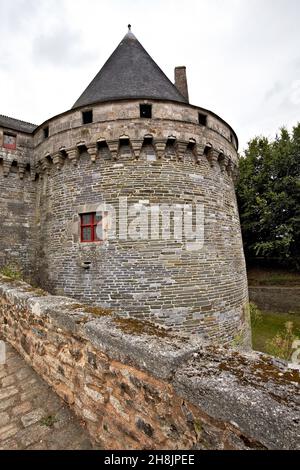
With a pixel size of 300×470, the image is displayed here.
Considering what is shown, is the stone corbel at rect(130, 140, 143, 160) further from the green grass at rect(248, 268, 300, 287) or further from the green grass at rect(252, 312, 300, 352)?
the green grass at rect(248, 268, 300, 287)

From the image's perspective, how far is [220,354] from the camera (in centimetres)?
184

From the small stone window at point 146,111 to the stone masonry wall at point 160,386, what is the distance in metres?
6.97

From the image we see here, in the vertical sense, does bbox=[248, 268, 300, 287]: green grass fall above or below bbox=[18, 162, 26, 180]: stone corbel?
below

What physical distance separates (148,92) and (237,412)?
9.19 m

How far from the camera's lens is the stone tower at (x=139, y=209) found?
24.3ft

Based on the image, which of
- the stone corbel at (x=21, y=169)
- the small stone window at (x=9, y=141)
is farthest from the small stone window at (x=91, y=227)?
the small stone window at (x=9, y=141)

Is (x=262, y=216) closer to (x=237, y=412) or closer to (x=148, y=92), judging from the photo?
(x=148, y=92)

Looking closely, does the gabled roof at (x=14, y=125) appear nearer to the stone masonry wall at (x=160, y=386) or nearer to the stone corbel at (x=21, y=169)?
the stone corbel at (x=21, y=169)

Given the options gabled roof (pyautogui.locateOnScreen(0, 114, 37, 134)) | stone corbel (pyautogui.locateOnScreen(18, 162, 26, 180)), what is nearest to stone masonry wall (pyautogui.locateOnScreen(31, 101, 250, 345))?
stone corbel (pyautogui.locateOnScreen(18, 162, 26, 180))

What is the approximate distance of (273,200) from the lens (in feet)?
51.7

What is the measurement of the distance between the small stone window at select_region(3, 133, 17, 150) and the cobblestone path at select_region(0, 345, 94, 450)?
8.61 metres

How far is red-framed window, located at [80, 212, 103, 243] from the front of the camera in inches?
307

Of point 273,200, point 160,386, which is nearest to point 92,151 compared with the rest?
point 160,386

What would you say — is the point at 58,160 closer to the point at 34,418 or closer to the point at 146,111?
the point at 146,111
